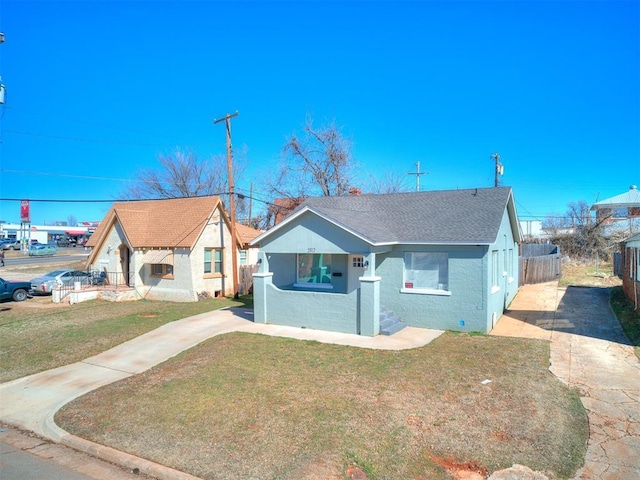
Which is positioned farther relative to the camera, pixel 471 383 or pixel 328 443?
pixel 471 383

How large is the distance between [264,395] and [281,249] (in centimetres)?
727

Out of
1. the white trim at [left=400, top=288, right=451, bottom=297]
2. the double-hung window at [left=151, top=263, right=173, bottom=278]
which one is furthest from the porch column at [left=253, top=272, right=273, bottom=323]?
the double-hung window at [left=151, top=263, right=173, bottom=278]

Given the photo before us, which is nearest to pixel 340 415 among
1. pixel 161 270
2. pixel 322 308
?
pixel 322 308

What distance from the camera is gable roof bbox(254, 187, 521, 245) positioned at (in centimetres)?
1348

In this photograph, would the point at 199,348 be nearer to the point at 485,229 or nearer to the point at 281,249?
the point at 281,249

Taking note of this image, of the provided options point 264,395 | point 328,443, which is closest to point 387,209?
point 264,395

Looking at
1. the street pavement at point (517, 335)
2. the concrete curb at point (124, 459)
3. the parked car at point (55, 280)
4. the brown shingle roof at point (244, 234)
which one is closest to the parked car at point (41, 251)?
the parked car at point (55, 280)

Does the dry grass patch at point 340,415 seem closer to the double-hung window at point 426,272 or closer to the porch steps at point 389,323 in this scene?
the porch steps at point 389,323

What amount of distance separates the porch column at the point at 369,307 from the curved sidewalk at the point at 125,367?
309mm

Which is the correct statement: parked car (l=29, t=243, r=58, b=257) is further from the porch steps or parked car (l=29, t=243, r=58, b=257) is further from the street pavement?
the porch steps

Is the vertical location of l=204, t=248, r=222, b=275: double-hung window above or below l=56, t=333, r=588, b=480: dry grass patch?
above

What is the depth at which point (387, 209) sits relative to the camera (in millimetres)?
17141

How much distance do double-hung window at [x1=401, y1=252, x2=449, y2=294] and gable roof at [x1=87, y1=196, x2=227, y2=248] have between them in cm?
1156

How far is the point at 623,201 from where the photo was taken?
144ft
